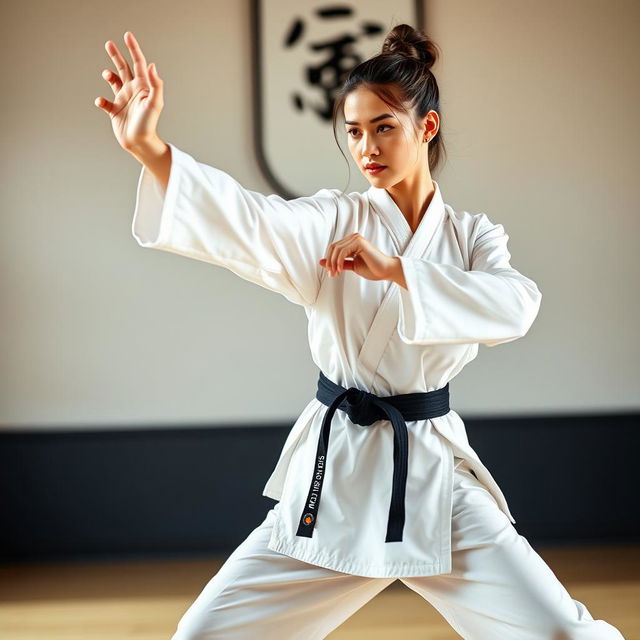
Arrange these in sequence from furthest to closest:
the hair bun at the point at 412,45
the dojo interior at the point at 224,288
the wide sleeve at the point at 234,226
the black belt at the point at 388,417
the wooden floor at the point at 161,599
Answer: the dojo interior at the point at 224,288, the wooden floor at the point at 161,599, the hair bun at the point at 412,45, the black belt at the point at 388,417, the wide sleeve at the point at 234,226

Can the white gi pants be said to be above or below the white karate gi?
below

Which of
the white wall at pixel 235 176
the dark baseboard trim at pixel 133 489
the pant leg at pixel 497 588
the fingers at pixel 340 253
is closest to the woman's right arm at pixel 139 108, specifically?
the fingers at pixel 340 253

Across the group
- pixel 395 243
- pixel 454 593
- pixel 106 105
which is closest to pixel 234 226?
pixel 106 105

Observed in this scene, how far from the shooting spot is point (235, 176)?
3355 mm

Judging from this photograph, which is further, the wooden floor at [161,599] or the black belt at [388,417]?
the wooden floor at [161,599]

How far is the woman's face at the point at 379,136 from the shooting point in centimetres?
174

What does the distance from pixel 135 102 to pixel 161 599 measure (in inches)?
80.7

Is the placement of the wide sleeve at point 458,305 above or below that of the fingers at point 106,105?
below

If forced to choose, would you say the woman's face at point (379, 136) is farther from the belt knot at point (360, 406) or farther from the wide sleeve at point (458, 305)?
the belt knot at point (360, 406)

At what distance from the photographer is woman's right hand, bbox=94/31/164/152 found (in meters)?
1.41

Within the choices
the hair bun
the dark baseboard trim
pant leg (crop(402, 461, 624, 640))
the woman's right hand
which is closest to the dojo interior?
the dark baseboard trim

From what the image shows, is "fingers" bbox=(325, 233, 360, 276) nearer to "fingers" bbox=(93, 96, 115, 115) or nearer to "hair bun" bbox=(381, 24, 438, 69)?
"fingers" bbox=(93, 96, 115, 115)

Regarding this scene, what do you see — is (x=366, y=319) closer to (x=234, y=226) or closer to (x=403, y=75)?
(x=234, y=226)

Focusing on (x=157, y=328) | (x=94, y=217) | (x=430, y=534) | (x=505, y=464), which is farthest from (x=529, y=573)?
(x=94, y=217)
